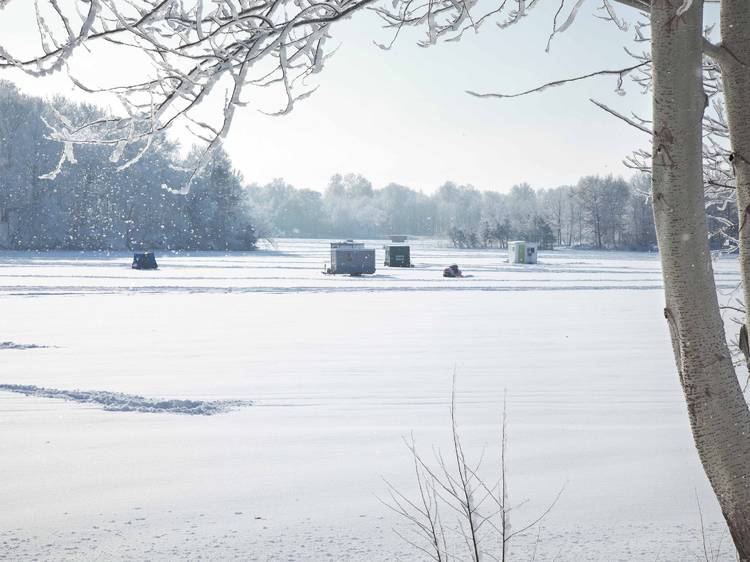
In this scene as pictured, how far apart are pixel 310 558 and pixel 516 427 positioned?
128 inches

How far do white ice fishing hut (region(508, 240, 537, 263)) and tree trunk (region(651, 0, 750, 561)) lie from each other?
46.3 meters

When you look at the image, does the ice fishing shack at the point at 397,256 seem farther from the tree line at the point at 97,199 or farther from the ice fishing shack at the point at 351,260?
the tree line at the point at 97,199

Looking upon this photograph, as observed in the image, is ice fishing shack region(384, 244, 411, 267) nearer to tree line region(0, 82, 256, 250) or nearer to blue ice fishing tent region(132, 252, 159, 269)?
blue ice fishing tent region(132, 252, 159, 269)

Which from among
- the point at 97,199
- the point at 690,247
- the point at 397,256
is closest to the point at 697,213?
the point at 690,247

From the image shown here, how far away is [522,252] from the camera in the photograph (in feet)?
161

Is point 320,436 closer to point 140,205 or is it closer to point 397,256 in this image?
point 397,256

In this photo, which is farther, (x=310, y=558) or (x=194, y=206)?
(x=194, y=206)

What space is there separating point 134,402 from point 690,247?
20.8ft

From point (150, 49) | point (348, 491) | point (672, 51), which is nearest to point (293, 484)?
point (348, 491)

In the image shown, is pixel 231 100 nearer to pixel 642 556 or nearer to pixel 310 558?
pixel 310 558

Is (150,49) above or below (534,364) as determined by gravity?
above

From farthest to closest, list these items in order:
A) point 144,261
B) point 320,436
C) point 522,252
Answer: point 522,252
point 144,261
point 320,436

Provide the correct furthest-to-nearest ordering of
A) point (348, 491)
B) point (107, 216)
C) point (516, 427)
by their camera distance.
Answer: point (107, 216), point (516, 427), point (348, 491)

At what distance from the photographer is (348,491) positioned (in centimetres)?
525
